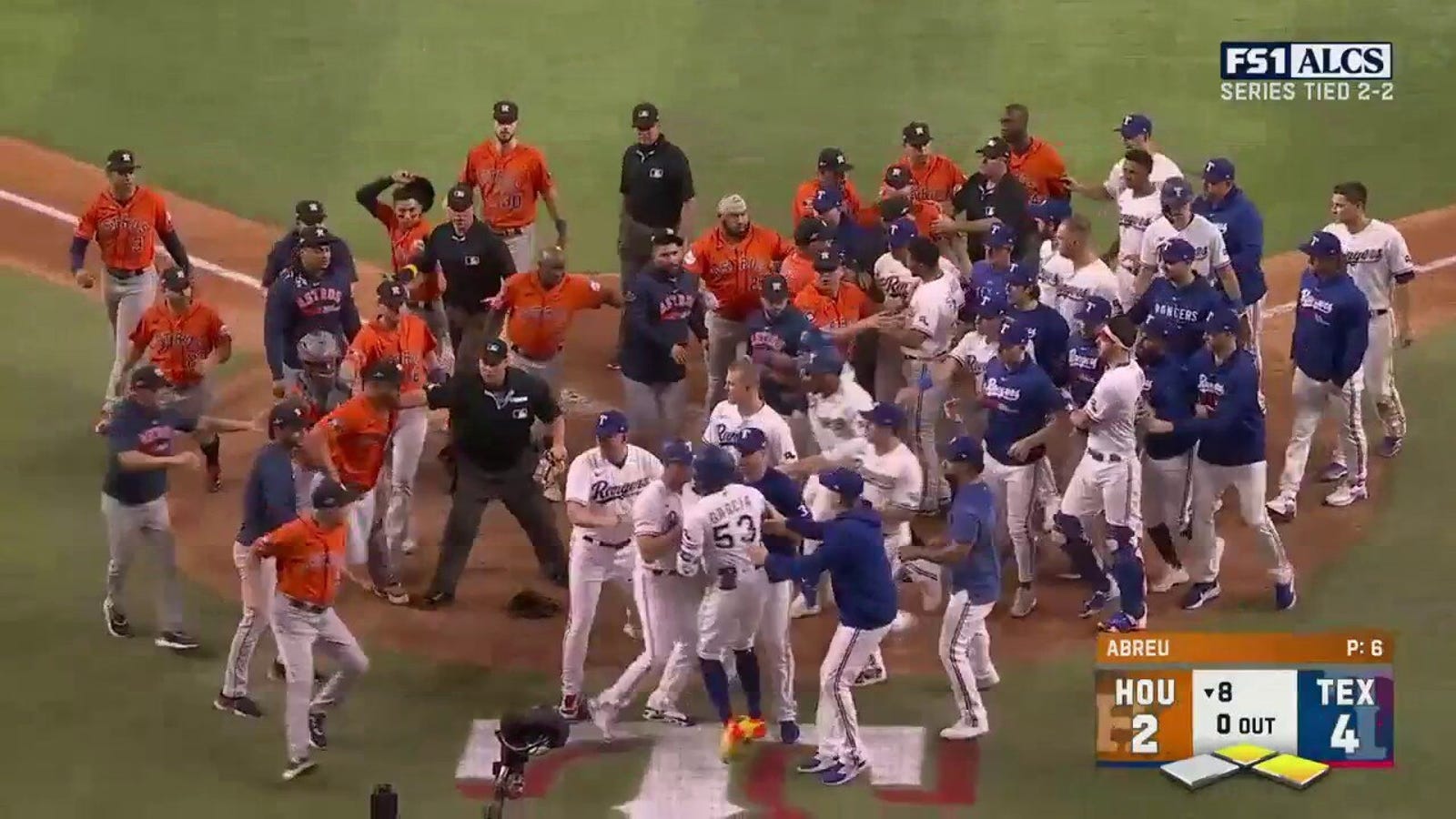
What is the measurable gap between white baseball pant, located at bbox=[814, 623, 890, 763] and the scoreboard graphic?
3.81ft

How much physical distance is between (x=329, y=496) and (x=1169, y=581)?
4.33 m

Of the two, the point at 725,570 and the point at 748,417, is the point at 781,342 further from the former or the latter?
the point at 725,570

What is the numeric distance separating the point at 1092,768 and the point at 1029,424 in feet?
5.47

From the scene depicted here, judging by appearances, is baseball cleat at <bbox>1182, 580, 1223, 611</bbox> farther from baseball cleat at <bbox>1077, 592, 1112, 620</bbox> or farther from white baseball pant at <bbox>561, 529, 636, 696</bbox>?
white baseball pant at <bbox>561, 529, 636, 696</bbox>

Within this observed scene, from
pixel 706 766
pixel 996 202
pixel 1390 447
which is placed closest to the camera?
pixel 706 766

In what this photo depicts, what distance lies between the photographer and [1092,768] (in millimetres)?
10648

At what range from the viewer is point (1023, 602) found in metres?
11.7

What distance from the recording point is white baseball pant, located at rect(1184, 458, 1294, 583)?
1139 cm

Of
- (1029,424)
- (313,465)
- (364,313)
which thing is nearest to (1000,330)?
(1029,424)

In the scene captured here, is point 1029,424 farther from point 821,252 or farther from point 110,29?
point 110,29

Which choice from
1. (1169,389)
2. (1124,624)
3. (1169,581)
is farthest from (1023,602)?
(1169,389)

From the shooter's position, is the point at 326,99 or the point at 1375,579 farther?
the point at 326,99

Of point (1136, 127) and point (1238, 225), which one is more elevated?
point (1136, 127)

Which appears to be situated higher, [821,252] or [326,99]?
[326,99]
